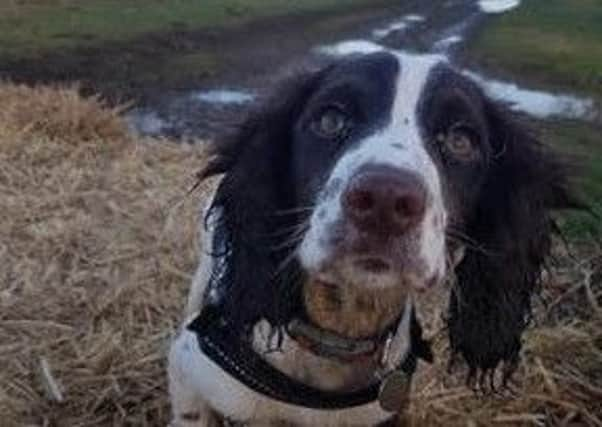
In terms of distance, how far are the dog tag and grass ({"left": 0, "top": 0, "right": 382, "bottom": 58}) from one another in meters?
8.52

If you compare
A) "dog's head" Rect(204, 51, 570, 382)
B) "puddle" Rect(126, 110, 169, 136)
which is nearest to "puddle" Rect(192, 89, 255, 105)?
"puddle" Rect(126, 110, 169, 136)

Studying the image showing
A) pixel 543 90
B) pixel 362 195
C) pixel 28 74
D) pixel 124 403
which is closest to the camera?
pixel 362 195

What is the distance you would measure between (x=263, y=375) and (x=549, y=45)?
14076mm

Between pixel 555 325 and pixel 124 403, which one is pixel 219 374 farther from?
pixel 555 325

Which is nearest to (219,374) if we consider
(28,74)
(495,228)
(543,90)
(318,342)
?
(318,342)

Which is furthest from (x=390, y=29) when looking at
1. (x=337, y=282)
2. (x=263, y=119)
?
(x=337, y=282)

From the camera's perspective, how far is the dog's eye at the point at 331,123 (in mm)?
3148

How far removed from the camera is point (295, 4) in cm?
1912

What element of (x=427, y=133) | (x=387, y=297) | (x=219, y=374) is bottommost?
(x=219, y=374)

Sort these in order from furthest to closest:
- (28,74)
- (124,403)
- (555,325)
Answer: (28,74) < (555,325) < (124,403)

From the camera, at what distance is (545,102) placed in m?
12.3

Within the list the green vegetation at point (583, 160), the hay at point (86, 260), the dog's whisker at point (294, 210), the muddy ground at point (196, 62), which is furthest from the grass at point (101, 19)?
the dog's whisker at point (294, 210)

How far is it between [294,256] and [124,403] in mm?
1385

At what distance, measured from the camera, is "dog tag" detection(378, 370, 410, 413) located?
11.4ft
